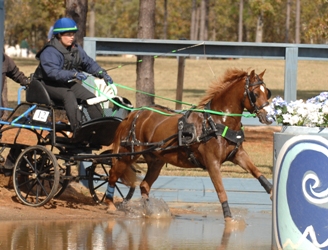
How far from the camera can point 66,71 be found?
1003 centimetres

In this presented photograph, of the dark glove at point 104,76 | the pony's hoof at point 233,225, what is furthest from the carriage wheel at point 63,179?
the pony's hoof at point 233,225

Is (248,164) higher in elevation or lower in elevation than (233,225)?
higher

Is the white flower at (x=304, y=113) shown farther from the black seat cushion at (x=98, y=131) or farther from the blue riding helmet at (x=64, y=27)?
the blue riding helmet at (x=64, y=27)

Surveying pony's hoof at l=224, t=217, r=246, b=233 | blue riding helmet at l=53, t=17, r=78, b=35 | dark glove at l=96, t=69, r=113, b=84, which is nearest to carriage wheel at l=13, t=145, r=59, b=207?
dark glove at l=96, t=69, r=113, b=84

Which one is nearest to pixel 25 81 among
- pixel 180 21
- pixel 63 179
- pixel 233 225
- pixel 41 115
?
pixel 41 115

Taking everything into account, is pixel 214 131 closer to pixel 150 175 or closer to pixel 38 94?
pixel 150 175

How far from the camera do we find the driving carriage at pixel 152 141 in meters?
9.41

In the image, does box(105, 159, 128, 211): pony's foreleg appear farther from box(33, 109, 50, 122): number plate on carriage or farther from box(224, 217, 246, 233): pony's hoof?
box(224, 217, 246, 233): pony's hoof

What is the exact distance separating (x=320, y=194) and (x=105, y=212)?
449cm

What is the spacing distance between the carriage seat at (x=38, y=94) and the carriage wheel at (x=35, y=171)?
63cm

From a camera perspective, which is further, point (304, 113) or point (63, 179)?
point (63, 179)

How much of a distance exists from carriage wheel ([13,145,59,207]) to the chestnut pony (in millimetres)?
1030

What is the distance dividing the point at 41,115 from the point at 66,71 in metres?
0.73

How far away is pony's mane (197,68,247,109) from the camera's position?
31.6 feet
